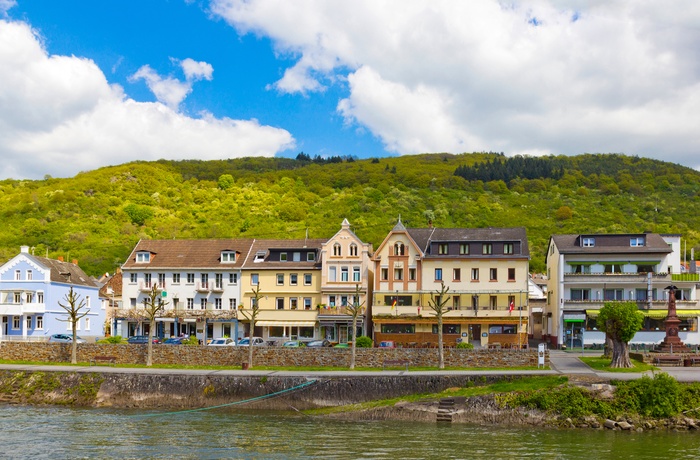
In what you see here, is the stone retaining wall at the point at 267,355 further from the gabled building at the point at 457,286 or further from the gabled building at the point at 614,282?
the gabled building at the point at 614,282

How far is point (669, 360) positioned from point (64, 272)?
64909 mm

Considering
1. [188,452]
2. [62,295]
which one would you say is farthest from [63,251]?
[188,452]

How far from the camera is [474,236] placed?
78.2 m

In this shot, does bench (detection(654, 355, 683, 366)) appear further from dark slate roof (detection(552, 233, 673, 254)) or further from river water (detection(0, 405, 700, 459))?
dark slate roof (detection(552, 233, 673, 254))

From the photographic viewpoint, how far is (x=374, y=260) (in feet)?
254

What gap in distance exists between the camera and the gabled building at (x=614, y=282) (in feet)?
244

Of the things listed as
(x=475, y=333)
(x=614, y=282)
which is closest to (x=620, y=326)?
(x=475, y=333)

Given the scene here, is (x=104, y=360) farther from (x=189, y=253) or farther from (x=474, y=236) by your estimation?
(x=474, y=236)

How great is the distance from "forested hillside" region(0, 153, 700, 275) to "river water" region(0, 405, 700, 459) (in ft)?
243

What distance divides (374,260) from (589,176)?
378 feet

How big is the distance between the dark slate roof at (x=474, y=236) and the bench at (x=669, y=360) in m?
22.5

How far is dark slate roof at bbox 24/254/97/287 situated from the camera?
82562mm

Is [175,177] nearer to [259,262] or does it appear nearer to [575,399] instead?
[259,262]

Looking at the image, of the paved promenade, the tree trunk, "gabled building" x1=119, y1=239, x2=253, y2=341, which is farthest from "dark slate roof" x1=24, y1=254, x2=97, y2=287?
the tree trunk
